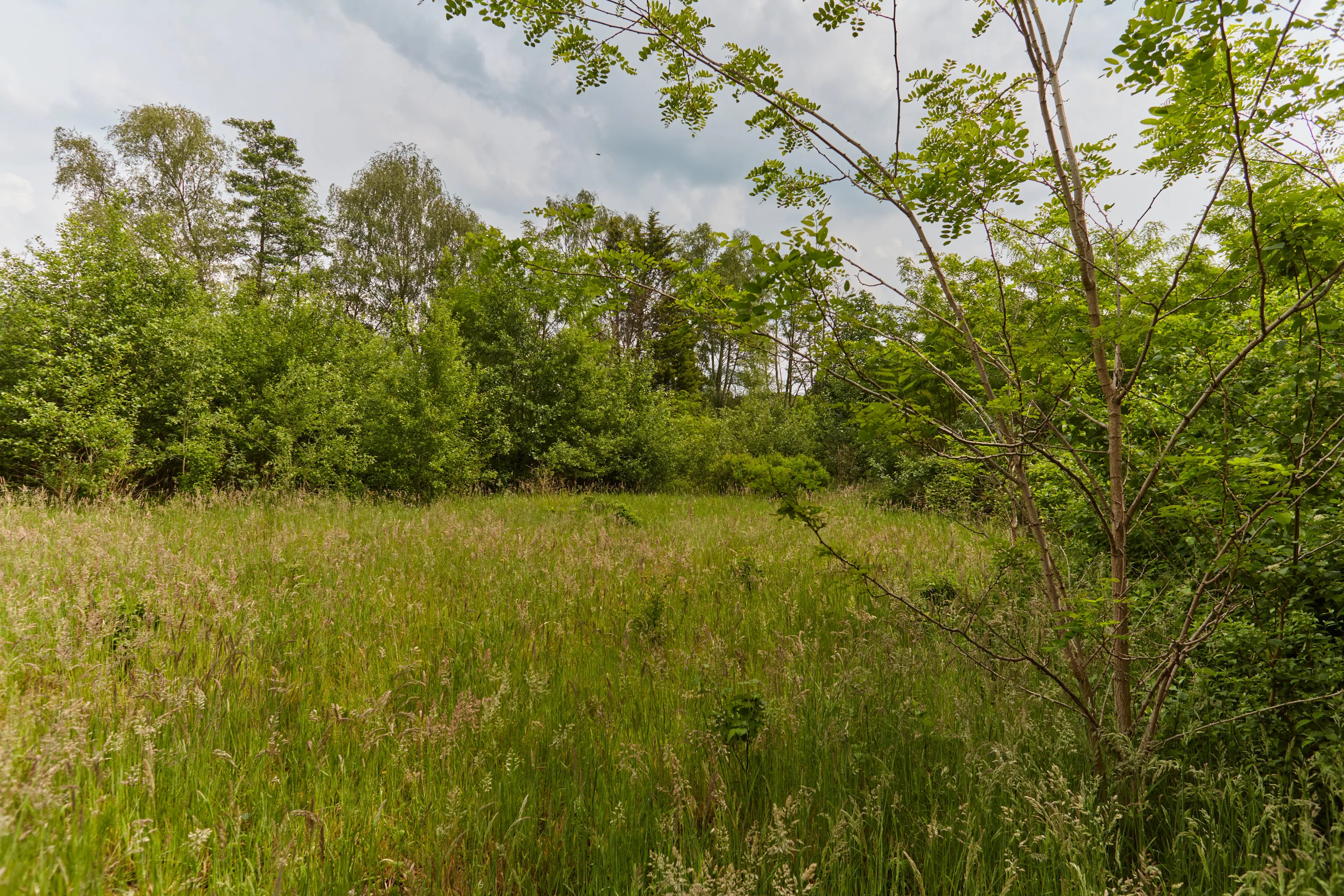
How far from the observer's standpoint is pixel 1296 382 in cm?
194

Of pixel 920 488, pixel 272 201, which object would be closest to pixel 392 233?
pixel 272 201

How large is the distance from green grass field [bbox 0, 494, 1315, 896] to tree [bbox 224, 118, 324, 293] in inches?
937

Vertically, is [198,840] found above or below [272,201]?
below

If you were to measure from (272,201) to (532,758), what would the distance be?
28806mm

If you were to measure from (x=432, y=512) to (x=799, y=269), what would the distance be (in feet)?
29.4

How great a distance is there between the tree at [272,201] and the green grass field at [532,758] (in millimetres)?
23800

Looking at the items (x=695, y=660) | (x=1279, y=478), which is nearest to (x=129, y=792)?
(x=695, y=660)

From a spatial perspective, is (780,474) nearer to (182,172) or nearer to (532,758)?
(532,758)

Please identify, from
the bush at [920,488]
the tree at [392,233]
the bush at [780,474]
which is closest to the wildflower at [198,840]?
the bush at [780,474]

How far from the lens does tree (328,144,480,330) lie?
885 inches

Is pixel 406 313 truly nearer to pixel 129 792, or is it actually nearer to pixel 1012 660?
pixel 129 792

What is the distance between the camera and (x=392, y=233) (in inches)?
902

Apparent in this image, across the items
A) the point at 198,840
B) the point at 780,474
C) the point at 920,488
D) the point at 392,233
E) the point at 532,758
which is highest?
the point at 392,233

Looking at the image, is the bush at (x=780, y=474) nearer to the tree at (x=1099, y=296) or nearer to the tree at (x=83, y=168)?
the tree at (x=1099, y=296)
